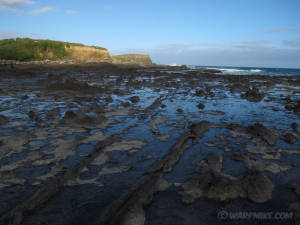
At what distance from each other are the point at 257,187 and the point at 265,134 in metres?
2.37

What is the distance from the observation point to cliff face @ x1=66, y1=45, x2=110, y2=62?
1764 inches

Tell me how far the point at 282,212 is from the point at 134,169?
6.49ft

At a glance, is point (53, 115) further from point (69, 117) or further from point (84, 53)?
point (84, 53)

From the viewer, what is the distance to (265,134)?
450cm

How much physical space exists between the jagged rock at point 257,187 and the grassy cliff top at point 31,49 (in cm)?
4183

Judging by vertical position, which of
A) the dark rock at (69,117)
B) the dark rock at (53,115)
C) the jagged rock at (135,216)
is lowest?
the jagged rock at (135,216)

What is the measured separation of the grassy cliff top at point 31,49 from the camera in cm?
3431

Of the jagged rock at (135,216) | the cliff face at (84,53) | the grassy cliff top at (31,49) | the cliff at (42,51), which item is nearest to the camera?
the jagged rock at (135,216)

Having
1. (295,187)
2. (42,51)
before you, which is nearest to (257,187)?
(295,187)

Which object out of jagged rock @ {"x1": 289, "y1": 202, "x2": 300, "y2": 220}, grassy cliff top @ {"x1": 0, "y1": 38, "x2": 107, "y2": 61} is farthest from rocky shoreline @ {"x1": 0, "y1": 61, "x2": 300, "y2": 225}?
grassy cliff top @ {"x1": 0, "y1": 38, "x2": 107, "y2": 61}

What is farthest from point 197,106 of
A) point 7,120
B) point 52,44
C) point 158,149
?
point 52,44

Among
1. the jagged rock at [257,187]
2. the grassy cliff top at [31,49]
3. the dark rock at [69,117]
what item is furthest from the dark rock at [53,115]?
the grassy cliff top at [31,49]

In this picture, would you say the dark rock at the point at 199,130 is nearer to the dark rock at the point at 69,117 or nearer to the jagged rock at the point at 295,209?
the jagged rock at the point at 295,209

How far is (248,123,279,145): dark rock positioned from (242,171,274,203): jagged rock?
1824mm
